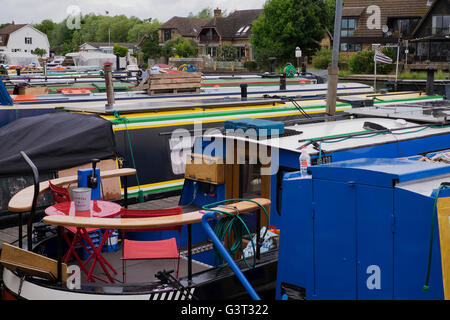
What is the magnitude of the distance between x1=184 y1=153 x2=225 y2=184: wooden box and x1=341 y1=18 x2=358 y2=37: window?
54.6 meters

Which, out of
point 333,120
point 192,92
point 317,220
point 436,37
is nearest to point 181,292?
point 317,220

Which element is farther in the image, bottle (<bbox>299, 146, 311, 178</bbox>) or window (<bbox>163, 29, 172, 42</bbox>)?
window (<bbox>163, 29, 172, 42</bbox>)

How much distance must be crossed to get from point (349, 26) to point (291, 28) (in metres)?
6.30

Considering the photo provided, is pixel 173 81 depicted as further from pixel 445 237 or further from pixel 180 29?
pixel 180 29

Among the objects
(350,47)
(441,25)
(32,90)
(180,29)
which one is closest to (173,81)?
(32,90)

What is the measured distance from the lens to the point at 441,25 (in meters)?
53.0

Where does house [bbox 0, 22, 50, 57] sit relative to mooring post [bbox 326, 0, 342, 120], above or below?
above

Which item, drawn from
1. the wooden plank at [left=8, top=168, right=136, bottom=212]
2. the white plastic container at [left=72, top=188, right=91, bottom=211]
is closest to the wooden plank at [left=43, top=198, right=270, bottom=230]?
the white plastic container at [left=72, top=188, right=91, bottom=211]

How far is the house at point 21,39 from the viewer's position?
116188 millimetres

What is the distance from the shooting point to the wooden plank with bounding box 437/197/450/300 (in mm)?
4293

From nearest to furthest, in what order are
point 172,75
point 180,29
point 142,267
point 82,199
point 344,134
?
point 82,199 → point 142,267 → point 344,134 → point 172,75 → point 180,29

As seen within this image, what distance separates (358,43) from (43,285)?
5625cm

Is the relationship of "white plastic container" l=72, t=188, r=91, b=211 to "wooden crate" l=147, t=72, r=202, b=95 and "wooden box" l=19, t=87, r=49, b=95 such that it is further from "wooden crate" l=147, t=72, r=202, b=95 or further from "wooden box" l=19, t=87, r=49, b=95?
"wooden box" l=19, t=87, r=49, b=95
